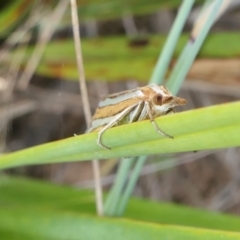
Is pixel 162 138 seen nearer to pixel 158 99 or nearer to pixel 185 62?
pixel 158 99

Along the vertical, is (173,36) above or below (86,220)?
above

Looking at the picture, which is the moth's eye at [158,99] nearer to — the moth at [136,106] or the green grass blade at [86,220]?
the moth at [136,106]

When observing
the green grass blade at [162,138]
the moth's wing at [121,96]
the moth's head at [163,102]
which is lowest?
the green grass blade at [162,138]

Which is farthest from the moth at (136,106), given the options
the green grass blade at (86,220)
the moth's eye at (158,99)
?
the green grass blade at (86,220)

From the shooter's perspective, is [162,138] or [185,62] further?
[185,62]

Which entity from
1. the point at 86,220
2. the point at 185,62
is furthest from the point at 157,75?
the point at 86,220

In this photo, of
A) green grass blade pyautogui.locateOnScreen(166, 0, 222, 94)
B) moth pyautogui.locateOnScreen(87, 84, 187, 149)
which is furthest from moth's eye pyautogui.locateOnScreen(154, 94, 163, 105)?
green grass blade pyautogui.locateOnScreen(166, 0, 222, 94)
